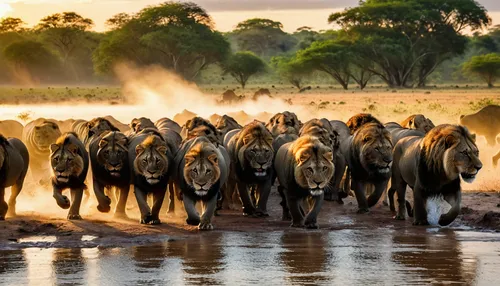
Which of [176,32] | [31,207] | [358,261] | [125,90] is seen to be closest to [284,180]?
[358,261]

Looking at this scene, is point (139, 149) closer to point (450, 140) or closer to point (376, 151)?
point (376, 151)

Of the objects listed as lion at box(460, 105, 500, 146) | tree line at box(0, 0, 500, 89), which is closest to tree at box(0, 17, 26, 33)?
tree line at box(0, 0, 500, 89)

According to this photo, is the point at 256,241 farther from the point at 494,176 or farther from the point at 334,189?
the point at 494,176

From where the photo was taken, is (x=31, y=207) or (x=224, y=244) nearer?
(x=224, y=244)

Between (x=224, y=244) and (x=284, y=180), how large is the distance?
188 centimetres

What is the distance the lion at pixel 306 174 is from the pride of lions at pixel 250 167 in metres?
0.01

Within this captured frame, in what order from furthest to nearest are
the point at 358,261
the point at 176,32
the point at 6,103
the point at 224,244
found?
the point at 176,32 → the point at 6,103 → the point at 224,244 → the point at 358,261

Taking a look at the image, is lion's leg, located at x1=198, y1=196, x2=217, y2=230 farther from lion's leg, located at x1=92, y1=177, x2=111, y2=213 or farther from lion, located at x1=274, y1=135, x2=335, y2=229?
lion's leg, located at x1=92, y1=177, x2=111, y2=213

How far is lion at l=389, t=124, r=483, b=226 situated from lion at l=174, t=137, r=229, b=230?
8.36 ft

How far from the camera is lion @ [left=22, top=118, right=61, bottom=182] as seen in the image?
19.4 meters

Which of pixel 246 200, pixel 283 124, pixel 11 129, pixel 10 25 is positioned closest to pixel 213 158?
pixel 246 200

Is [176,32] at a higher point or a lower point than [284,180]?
higher

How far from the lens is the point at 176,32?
68.4m

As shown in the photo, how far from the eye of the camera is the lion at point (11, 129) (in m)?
22.0
